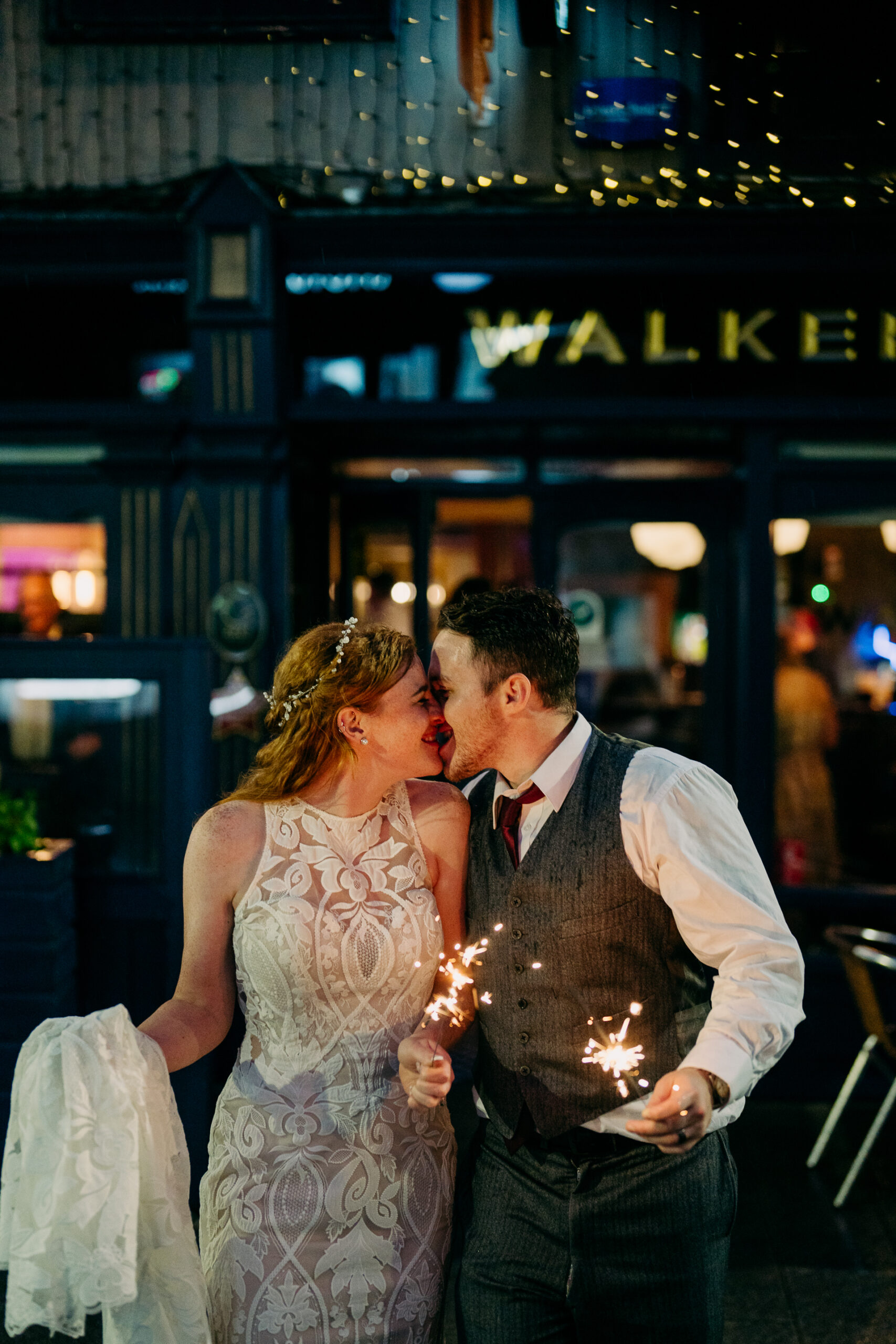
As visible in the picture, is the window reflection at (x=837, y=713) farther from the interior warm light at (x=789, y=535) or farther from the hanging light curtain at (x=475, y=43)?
the hanging light curtain at (x=475, y=43)

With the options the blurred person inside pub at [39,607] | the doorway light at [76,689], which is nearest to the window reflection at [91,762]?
the doorway light at [76,689]

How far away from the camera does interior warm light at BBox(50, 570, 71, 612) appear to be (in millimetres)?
5824

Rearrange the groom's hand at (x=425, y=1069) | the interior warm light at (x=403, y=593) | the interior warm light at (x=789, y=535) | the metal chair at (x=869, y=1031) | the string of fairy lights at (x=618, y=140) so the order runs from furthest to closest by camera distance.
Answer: the interior warm light at (x=403, y=593), the interior warm light at (x=789, y=535), the string of fairy lights at (x=618, y=140), the metal chair at (x=869, y=1031), the groom's hand at (x=425, y=1069)

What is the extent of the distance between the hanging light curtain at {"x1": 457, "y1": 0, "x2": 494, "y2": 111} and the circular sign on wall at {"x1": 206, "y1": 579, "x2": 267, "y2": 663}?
268 centimetres

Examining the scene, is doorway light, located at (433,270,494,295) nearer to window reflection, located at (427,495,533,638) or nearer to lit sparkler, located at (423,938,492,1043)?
window reflection, located at (427,495,533,638)

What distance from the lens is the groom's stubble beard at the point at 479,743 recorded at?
2.25 meters

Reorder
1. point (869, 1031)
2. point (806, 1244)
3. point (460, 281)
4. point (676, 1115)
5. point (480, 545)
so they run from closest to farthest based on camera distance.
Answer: point (676, 1115) < point (806, 1244) < point (869, 1031) < point (460, 281) < point (480, 545)

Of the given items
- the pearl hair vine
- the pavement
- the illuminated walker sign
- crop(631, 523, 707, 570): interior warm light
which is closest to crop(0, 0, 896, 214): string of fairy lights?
the illuminated walker sign

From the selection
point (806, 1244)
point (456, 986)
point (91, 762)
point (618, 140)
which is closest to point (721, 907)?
point (456, 986)

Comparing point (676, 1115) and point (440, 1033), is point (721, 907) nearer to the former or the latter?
point (676, 1115)

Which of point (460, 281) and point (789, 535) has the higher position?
point (460, 281)

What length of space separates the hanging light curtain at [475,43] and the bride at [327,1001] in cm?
412

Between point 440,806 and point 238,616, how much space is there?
315 centimetres

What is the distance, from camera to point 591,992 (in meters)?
2.10
